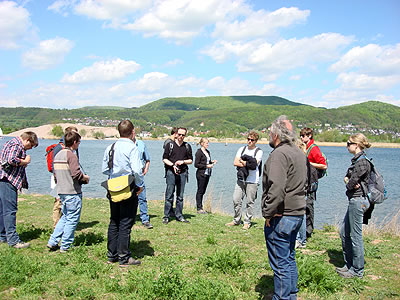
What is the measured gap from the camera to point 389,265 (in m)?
5.62

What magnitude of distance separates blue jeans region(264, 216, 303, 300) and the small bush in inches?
48.0

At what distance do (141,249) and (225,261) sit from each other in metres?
1.83

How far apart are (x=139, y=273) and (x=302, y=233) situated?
3717mm

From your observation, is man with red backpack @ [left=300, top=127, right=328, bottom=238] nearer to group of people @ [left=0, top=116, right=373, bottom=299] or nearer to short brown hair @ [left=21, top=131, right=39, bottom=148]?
group of people @ [left=0, top=116, right=373, bottom=299]

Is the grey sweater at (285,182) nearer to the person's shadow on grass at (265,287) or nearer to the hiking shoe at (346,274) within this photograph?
the person's shadow on grass at (265,287)

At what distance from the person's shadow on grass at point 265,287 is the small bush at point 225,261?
1.49 feet

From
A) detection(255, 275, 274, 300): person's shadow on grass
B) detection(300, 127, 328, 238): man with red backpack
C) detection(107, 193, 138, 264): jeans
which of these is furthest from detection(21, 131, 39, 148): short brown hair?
detection(300, 127, 328, 238): man with red backpack

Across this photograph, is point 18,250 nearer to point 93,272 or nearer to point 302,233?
point 93,272

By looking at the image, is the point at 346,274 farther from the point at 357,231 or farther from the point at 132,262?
the point at 132,262

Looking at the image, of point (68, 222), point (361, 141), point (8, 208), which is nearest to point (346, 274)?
point (361, 141)

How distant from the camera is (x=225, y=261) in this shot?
4.95m

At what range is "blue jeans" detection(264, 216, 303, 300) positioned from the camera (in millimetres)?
3664

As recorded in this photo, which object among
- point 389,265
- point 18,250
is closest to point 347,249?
point 389,265

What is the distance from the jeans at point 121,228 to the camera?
197 inches
